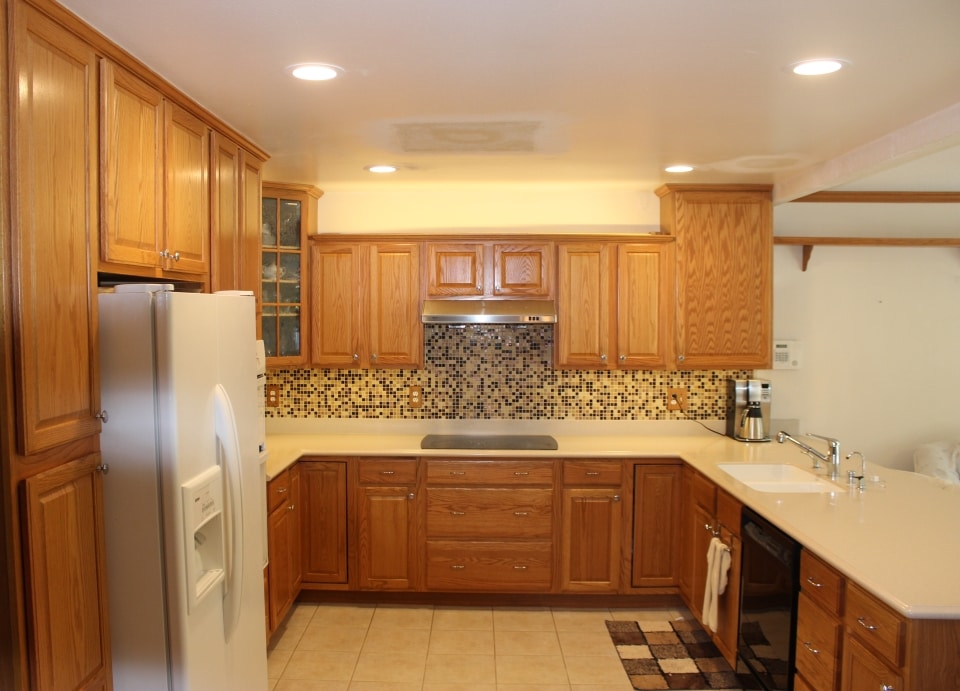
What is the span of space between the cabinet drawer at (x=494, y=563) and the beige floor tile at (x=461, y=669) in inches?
21.4

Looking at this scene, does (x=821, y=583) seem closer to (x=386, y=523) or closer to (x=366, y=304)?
(x=386, y=523)

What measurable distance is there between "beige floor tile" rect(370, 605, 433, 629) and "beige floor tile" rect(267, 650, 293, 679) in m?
0.49

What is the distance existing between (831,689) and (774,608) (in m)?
0.42

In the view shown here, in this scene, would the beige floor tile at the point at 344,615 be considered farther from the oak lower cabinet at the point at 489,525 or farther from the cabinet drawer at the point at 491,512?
the cabinet drawer at the point at 491,512

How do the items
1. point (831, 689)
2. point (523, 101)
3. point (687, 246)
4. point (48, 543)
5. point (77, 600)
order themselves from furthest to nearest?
point (687, 246)
point (523, 101)
point (831, 689)
point (77, 600)
point (48, 543)

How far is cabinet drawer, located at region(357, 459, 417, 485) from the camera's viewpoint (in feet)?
12.5

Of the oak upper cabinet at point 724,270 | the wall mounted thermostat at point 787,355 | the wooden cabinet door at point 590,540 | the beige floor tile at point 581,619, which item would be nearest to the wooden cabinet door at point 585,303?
the oak upper cabinet at point 724,270

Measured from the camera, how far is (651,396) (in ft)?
14.1

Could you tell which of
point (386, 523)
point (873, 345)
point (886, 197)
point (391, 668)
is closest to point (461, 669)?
point (391, 668)

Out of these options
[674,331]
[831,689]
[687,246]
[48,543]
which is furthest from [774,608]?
[48,543]

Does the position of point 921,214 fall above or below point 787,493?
above

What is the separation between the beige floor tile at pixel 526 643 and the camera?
3.38m

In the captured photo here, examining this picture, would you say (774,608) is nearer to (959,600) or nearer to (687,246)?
(959,600)

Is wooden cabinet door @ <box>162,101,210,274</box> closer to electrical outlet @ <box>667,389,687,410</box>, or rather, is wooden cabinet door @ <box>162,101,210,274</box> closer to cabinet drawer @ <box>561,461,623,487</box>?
cabinet drawer @ <box>561,461,623,487</box>
